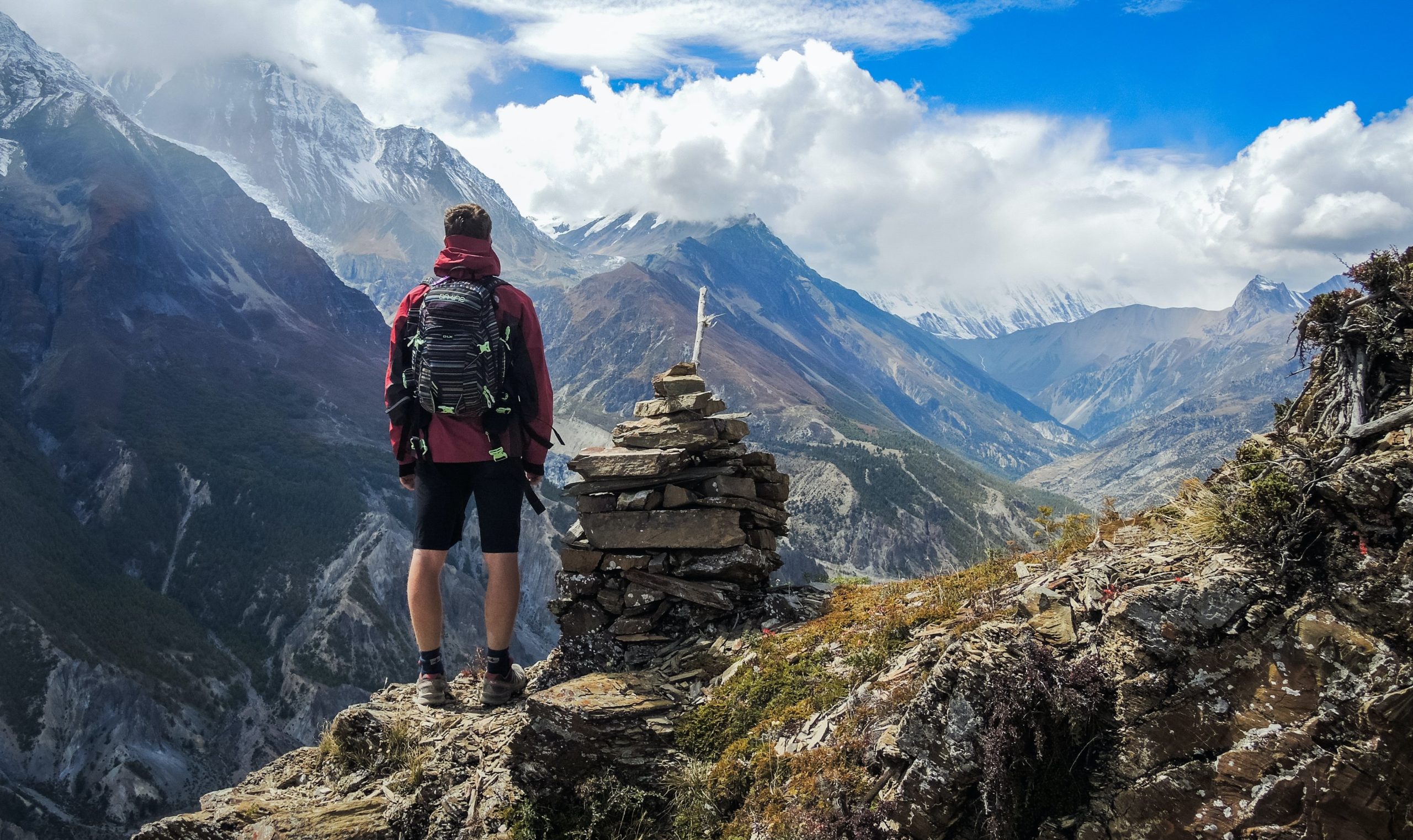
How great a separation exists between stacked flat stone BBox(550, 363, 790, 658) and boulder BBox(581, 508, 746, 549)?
1 centimetres

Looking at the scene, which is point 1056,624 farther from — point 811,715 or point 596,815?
point 596,815

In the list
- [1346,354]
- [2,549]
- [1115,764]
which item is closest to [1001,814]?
[1115,764]

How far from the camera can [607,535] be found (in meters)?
10.7

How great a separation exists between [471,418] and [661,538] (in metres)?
3.46

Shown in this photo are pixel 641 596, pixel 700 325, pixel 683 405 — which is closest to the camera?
pixel 641 596

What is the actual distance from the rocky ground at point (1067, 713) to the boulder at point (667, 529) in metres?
2.32

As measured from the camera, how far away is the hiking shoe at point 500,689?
8.65m

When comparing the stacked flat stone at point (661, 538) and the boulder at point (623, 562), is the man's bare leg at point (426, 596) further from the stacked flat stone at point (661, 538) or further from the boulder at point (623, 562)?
the boulder at point (623, 562)

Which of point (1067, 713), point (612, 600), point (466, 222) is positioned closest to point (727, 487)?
point (612, 600)

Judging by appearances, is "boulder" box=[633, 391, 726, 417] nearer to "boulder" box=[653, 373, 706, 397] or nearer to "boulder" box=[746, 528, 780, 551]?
"boulder" box=[653, 373, 706, 397]

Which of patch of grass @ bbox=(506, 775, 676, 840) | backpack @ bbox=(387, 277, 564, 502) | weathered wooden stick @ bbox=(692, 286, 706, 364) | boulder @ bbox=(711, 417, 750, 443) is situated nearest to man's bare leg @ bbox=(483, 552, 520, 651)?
backpack @ bbox=(387, 277, 564, 502)

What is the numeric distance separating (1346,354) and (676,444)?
7660mm

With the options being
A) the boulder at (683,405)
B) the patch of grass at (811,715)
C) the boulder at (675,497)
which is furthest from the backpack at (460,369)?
the patch of grass at (811,715)

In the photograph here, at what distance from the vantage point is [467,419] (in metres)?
8.30
